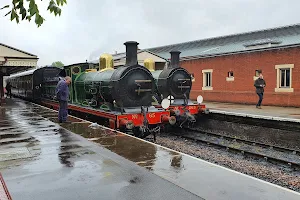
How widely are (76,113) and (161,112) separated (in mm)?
4408

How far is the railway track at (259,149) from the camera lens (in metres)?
8.02

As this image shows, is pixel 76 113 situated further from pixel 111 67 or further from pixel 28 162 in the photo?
pixel 28 162

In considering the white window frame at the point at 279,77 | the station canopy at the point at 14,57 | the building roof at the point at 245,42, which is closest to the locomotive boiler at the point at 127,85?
the station canopy at the point at 14,57

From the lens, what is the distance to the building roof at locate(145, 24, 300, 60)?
702 inches

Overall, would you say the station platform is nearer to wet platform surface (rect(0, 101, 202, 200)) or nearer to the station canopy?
wet platform surface (rect(0, 101, 202, 200))

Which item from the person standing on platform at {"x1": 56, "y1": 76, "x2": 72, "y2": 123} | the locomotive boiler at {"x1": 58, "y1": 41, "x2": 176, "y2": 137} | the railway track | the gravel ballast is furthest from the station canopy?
the gravel ballast

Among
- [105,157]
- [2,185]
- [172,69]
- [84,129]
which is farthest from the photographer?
[172,69]

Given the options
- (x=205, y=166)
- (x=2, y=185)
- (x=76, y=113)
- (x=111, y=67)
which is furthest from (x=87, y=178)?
(x=76, y=113)

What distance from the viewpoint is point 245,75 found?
1798cm

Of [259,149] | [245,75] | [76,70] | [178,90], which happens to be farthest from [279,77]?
[76,70]

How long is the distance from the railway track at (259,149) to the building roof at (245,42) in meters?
7.09

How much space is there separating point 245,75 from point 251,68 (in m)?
0.57

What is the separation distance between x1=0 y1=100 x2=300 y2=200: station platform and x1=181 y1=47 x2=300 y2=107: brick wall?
11183 millimetres

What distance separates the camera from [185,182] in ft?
14.6
